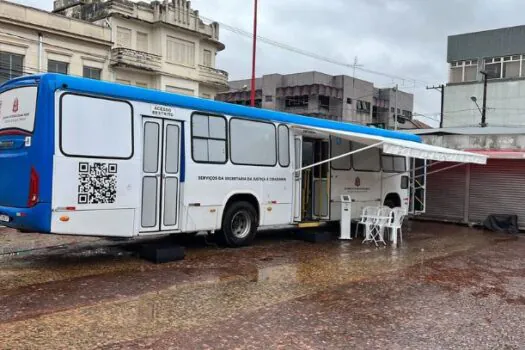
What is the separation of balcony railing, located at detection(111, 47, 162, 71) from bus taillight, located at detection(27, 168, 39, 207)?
1041 inches

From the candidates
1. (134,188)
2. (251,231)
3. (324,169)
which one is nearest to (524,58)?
(324,169)

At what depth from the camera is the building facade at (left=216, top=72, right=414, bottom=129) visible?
6125 centimetres

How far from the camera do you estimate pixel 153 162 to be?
329 inches

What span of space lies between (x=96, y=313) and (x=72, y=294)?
36.0 inches

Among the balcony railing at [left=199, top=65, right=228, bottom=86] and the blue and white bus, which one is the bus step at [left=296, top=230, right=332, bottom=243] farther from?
the balcony railing at [left=199, top=65, right=228, bottom=86]

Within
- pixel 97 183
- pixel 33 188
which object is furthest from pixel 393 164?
pixel 33 188

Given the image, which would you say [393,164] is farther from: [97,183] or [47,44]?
[47,44]

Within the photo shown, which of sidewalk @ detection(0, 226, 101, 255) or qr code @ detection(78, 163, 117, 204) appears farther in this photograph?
sidewalk @ detection(0, 226, 101, 255)

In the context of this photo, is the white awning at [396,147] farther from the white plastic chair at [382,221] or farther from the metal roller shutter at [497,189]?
the metal roller shutter at [497,189]

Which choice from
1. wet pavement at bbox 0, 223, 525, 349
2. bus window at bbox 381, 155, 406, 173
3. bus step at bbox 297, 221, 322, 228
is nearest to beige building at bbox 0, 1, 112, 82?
wet pavement at bbox 0, 223, 525, 349

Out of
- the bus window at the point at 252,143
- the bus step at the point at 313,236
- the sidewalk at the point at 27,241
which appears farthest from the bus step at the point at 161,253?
the bus step at the point at 313,236

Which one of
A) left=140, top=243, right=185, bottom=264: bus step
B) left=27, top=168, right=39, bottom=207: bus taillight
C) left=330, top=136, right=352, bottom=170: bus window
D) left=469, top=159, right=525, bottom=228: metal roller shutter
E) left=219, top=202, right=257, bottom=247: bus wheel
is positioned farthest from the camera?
left=469, top=159, right=525, bottom=228: metal roller shutter

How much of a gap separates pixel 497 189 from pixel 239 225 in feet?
29.7

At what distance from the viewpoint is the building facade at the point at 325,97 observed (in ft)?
201
